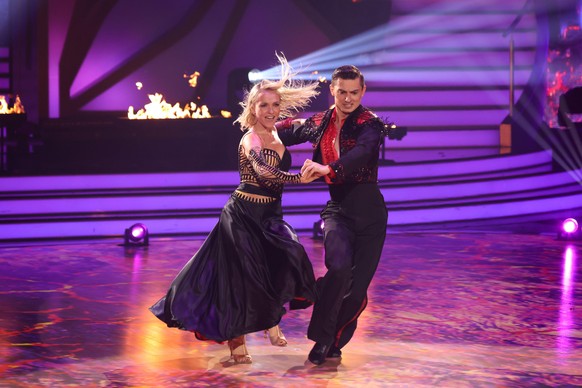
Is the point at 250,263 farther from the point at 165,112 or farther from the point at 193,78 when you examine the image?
the point at 193,78

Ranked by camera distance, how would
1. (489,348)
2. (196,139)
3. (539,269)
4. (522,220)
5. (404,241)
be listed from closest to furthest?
(489,348), (539,269), (404,241), (522,220), (196,139)

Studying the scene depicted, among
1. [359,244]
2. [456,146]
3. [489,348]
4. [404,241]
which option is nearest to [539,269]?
[404,241]

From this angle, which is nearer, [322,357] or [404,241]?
[322,357]

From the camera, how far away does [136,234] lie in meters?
8.78

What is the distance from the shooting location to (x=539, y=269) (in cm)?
765

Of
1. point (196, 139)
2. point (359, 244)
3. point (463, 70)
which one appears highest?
point (463, 70)

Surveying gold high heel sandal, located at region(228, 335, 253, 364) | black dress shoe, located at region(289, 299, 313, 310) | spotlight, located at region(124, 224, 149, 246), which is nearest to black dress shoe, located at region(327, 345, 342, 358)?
black dress shoe, located at region(289, 299, 313, 310)

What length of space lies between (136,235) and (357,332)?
3.79 meters

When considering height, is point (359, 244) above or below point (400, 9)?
below

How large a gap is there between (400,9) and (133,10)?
3943 millimetres

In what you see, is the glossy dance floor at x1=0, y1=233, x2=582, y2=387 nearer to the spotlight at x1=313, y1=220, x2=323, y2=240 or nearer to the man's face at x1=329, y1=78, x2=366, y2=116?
the spotlight at x1=313, y1=220, x2=323, y2=240

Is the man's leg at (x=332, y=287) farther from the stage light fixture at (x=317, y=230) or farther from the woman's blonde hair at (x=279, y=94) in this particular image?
the stage light fixture at (x=317, y=230)

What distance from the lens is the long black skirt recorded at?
471cm

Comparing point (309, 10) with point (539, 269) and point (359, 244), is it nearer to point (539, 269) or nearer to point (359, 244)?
point (539, 269)
